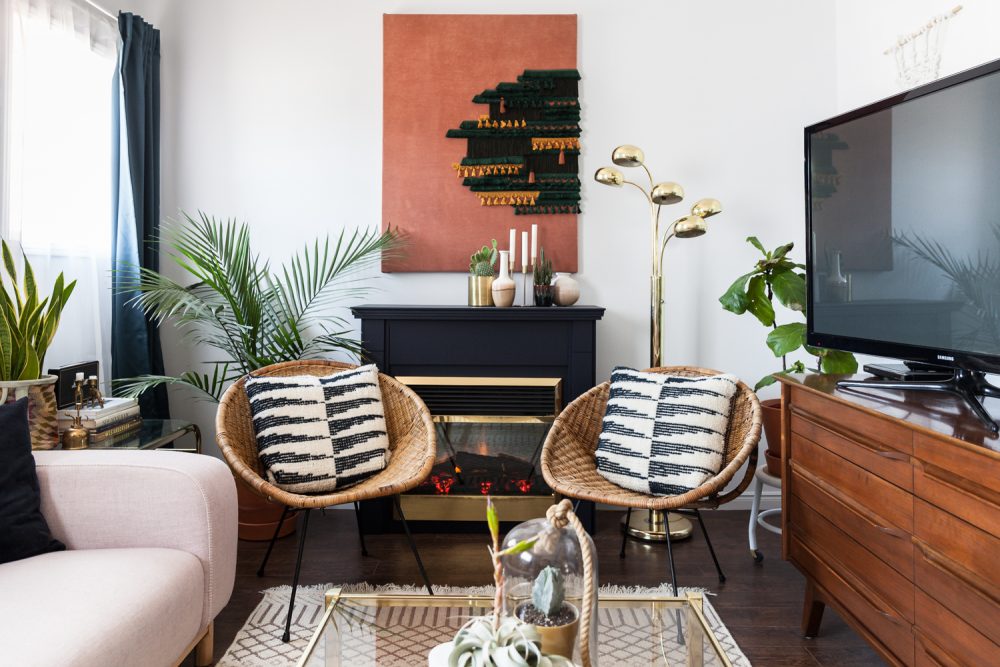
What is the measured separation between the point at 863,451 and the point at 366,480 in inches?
62.4

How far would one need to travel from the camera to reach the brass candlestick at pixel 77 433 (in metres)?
2.35

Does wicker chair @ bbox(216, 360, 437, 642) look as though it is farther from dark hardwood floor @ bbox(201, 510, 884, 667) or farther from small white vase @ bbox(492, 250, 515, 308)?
small white vase @ bbox(492, 250, 515, 308)

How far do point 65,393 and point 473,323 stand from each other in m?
1.55

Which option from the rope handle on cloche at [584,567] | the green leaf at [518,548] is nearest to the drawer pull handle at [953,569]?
the rope handle on cloche at [584,567]

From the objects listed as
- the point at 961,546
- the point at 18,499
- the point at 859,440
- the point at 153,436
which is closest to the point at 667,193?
the point at 859,440

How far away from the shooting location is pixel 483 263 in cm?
313

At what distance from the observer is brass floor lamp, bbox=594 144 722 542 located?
297 centimetres

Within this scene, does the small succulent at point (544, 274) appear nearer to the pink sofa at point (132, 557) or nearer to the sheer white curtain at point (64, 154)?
the pink sofa at point (132, 557)

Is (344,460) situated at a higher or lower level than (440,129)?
lower

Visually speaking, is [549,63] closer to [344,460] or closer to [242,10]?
[242,10]

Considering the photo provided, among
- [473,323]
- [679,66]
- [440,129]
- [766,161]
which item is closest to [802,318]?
[766,161]

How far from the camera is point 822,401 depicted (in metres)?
2.02

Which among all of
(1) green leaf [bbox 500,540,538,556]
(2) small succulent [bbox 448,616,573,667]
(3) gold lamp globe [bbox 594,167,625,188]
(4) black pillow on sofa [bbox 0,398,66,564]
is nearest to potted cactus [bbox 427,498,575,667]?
(2) small succulent [bbox 448,616,573,667]

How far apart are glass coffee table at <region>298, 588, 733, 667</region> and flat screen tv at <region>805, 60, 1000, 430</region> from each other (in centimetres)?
83
